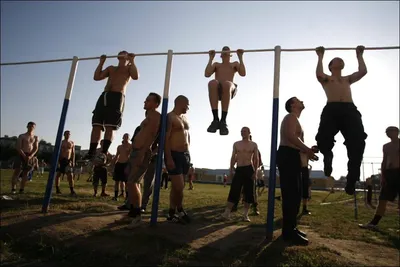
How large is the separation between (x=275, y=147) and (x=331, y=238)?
2.00 metres

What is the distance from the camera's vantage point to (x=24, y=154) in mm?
9039

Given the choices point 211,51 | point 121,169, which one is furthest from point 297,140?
point 121,169

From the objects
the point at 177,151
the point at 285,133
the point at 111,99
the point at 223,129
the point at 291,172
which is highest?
the point at 111,99

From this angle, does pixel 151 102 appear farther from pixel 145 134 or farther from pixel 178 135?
pixel 178 135

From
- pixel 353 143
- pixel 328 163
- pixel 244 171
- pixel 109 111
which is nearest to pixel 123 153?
pixel 109 111

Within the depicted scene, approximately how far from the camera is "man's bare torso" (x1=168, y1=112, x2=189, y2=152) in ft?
17.2

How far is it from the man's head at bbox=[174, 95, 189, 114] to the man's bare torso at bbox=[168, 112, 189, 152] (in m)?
0.15

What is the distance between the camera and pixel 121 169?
9.46m

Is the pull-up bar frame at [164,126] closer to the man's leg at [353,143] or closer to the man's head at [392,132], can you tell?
the man's leg at [353,143]

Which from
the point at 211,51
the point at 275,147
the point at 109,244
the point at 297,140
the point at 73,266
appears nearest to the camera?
the point at 73,266

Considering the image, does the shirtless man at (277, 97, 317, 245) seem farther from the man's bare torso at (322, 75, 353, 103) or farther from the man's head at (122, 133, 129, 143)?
the man's head at (122, 133, 129, 143)

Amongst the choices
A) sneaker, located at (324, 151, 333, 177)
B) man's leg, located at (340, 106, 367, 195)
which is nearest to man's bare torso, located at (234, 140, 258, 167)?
sneaker, located at (324, 151, 333, 177)

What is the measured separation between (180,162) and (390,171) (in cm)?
494

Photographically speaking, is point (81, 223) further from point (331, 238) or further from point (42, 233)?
point (331, 238)
